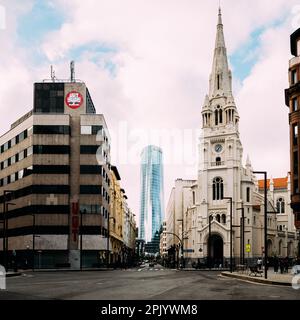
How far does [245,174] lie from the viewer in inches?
4850

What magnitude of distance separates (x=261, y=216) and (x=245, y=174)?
11.0 meters

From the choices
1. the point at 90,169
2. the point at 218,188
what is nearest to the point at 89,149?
the point at 90,169

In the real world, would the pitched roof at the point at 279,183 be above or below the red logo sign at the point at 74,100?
below

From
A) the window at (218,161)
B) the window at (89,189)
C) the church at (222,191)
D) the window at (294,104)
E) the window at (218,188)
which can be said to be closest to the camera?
the window at (294,104)

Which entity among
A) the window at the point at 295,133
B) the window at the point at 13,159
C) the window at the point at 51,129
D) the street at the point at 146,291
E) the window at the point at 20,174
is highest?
the window at the point at 51,129

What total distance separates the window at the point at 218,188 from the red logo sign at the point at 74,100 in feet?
133

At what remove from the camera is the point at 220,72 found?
127 metres

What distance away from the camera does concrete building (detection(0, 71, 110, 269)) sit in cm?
8938

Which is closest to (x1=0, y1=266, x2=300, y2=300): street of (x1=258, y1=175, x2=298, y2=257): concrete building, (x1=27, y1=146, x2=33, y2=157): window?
(x1=27, y1=146, x2=33, y2=157): window

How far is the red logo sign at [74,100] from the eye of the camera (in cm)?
9431

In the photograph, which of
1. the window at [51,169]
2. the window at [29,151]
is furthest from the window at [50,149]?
the window at [51,169]

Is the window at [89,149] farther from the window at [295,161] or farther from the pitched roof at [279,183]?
the pitched roof at [279,183]

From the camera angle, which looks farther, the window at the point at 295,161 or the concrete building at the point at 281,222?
the concrete building at the point at 281,222

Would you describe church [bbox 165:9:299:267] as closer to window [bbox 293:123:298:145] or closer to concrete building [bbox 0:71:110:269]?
concrete building [bbox 0:71:110:269]
